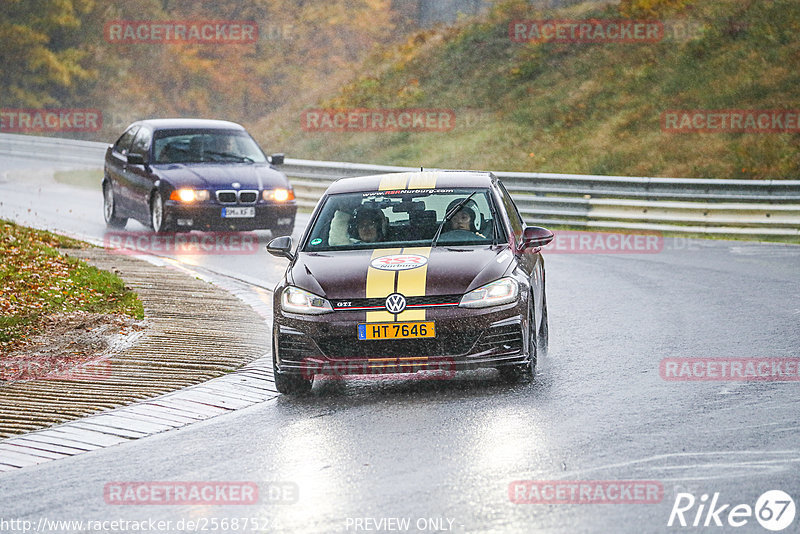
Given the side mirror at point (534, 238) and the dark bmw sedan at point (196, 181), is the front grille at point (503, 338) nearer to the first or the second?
the side mirror at point (534, 238)

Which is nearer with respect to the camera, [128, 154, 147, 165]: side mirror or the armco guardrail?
[128, 154, 147, 165]: side mirror

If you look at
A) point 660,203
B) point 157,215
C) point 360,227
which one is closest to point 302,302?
point 360,227

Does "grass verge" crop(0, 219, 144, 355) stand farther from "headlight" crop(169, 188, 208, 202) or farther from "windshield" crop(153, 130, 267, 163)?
"windshield" crop(153, 130, 267, 163)

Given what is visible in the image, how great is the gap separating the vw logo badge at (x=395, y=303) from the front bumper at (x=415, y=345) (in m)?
0.06

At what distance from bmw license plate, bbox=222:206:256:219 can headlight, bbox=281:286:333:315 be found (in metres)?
9.76

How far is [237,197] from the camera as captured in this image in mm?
19234

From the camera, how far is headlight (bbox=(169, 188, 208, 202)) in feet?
62.7

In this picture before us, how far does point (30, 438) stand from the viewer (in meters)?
8.23

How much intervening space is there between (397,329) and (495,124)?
26774mm

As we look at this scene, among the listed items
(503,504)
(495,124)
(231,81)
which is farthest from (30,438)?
(231,81)

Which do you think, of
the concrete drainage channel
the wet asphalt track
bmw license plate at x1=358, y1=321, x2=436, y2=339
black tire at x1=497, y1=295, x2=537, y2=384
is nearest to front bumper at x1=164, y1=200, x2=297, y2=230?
the concrete drainage channel

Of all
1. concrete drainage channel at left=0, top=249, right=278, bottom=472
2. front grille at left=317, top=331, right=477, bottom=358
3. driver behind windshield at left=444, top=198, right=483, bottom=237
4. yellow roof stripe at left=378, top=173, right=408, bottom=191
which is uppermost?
yellow roof stripe at left=378, top=173, right=408, bottom=191

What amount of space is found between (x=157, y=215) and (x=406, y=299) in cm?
1112

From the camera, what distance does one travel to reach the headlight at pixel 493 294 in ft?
30.3
